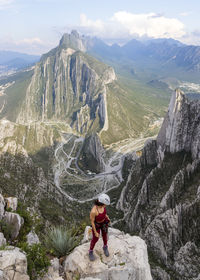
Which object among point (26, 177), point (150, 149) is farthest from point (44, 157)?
point (150, 149)

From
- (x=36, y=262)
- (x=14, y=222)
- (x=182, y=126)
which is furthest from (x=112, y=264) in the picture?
(x=182, y=126)

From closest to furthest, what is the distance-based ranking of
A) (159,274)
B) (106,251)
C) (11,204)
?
(106,251), (11,204), (159,274)

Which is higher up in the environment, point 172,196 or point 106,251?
point 106,251

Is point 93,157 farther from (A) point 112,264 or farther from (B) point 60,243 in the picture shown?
(A) point 112,264

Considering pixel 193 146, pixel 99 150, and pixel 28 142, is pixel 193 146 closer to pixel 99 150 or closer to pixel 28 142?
pixel 99 150

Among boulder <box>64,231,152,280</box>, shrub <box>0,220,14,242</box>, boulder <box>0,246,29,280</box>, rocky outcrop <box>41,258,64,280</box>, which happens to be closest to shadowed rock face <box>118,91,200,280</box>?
boulder <box>64,231,152,280</box>

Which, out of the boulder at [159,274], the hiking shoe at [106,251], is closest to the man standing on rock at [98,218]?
→ the hiking shoe at [106,251]

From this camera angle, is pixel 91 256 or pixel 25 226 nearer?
pixel 91 256

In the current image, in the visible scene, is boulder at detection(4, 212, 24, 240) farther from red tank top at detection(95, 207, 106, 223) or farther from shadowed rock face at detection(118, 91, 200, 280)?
shadowed rock face at detection(118, 91, 200, 280)
